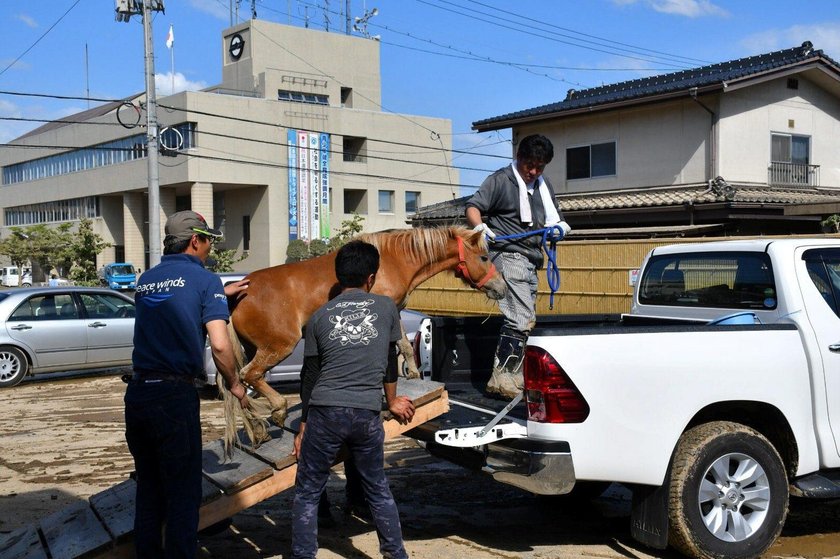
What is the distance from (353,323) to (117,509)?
1.79m

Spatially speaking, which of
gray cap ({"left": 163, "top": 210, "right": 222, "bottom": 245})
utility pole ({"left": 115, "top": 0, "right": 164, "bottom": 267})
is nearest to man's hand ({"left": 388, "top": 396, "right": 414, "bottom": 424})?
gray cap ({"left": 163, "top": 210, "right": 222, "bottom": 245})

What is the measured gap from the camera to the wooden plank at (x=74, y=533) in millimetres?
4305

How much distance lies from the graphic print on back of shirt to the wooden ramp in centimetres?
86

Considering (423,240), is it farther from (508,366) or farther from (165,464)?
(165,464)

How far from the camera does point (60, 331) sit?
1365cm

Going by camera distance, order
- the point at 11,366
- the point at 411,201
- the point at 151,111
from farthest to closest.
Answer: the point at 411,201 → the point at 151,111 → the point at 11,366

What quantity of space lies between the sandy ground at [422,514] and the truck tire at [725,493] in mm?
409

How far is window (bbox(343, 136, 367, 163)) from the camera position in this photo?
174 ft

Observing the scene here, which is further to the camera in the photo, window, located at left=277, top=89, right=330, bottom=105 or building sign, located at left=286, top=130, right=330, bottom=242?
window, located at left=277, top=89, right=330, bottom=105

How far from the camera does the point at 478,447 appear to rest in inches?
193

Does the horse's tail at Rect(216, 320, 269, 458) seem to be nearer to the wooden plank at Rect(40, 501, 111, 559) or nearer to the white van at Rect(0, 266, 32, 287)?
the wooden plank at Rect(40, 501, 111, 559)

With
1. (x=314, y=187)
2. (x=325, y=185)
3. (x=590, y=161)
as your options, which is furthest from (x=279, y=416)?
(x=325, y=185)

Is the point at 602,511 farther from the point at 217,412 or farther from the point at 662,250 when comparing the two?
the point at 217,412

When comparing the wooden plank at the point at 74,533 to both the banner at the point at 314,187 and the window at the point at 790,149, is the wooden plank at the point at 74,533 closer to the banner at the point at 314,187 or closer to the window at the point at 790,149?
the window at the point at 790,149
